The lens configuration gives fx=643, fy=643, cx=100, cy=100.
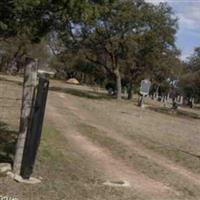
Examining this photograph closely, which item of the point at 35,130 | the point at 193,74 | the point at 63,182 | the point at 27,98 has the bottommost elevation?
the point at 63,182

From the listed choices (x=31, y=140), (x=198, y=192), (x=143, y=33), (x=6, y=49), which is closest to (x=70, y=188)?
(x=31, y=140)

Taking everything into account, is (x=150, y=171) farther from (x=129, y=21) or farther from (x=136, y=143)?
(x=129, y=21)

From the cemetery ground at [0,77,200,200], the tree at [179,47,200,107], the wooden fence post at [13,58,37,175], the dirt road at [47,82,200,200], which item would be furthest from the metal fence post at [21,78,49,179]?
the tree at [179,47,200,107]

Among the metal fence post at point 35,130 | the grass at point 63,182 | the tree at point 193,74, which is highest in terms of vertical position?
the tree at point 193,74

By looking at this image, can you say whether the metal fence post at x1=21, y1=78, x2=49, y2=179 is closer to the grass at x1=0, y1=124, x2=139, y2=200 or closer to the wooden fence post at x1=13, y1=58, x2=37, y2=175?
the wooden fence post at x1=13, y1=58, x2=37, y2=175

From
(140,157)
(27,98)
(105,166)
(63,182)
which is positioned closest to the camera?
(63,182)

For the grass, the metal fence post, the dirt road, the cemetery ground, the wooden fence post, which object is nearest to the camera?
the grass

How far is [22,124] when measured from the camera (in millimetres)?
11453

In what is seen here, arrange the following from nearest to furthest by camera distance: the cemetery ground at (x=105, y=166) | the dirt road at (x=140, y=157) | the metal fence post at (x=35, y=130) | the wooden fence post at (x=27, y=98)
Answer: the cemetery ground at (x=105, y=166) → the metal fence post at (x=35, y=130) → the wooden fence post at (x=27, y=98) → the dirt road at (x=140, y=157)

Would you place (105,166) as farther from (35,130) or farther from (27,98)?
(27,98)

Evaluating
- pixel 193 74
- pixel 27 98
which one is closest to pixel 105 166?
pixel 27 98

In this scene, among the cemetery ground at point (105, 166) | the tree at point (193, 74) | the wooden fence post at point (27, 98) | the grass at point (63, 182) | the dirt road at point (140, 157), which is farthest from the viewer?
the tree at point (193, 74)

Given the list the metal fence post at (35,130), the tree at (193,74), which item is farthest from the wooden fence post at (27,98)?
the tree at (193,74)

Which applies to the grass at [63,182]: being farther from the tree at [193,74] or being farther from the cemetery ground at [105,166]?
the tree at [193,74]
